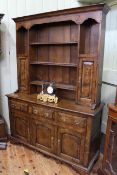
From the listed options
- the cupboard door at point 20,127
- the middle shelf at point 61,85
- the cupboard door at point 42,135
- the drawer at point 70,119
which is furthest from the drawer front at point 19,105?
the drawer at point 70,119

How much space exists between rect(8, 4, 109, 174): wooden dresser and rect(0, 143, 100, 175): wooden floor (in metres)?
0.10

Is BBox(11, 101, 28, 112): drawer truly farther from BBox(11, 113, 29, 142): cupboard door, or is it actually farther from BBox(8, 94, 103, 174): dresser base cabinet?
BBox(11, 113, 29, 142): cupboard door

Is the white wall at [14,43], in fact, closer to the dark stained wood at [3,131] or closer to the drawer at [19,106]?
the dark stained wood at [3,131]

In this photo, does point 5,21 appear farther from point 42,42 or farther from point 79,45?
point 79,45

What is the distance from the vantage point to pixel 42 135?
252cm

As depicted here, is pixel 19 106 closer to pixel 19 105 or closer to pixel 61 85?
pixel 19 105

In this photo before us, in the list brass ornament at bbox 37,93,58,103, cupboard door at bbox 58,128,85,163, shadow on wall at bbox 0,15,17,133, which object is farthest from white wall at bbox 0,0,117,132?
brass ornament at bbox 37,93,58,103

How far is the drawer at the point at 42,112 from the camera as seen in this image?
7.72ft

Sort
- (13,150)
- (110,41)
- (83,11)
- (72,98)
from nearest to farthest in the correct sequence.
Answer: (83,11), (110,41), (72,98), (13,150)

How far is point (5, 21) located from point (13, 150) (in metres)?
Result: 2.06

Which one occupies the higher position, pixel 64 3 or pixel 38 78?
pixel 64 3

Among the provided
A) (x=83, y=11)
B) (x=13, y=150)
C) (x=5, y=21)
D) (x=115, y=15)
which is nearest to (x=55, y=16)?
(x=83, y=11)

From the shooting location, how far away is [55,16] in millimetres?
2260

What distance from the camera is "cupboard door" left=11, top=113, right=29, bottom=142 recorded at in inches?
105
